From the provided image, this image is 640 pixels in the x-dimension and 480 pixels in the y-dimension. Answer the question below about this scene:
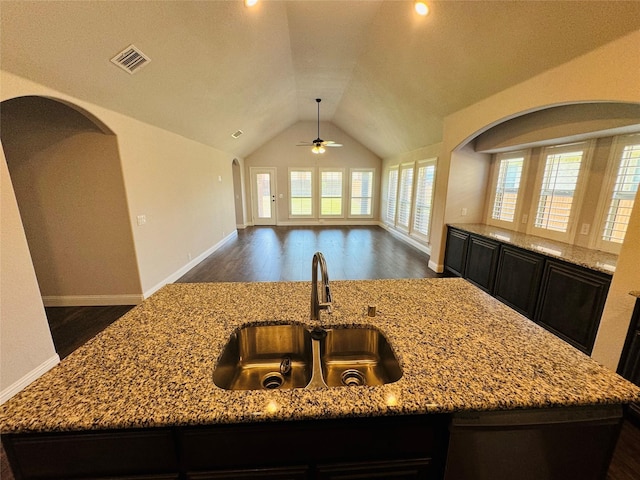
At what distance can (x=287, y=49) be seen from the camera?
3742 millimetres

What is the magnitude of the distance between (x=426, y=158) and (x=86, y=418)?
6.15 metres

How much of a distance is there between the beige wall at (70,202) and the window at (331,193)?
6.20 m

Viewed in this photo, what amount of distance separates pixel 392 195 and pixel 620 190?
210 inches

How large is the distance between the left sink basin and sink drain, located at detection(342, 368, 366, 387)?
17 cm

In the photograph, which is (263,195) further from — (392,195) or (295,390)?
(295,390)

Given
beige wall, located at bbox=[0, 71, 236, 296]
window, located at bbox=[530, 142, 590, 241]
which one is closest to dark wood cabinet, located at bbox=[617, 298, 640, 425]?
window, located at bbox=[530, 142, 590, 241]

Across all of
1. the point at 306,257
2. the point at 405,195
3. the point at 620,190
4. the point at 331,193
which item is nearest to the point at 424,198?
the point at 405,195

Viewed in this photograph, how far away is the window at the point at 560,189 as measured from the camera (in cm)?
282

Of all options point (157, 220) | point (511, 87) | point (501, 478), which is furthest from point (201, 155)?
point (501, 478)

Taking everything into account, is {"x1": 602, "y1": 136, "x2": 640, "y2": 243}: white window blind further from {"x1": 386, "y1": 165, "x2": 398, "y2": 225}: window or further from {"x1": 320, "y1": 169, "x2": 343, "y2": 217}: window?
{"x1": 320, "y1": 169, "x2": 343, "y2": 217}: window

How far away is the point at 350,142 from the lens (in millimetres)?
8312

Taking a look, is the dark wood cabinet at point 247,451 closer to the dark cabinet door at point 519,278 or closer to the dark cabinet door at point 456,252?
the dark cabinet door at point 519,278

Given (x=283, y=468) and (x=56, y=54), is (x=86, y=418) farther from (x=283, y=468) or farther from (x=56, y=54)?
(x=56, y=54)

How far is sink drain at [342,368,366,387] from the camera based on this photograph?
1.21 metres
